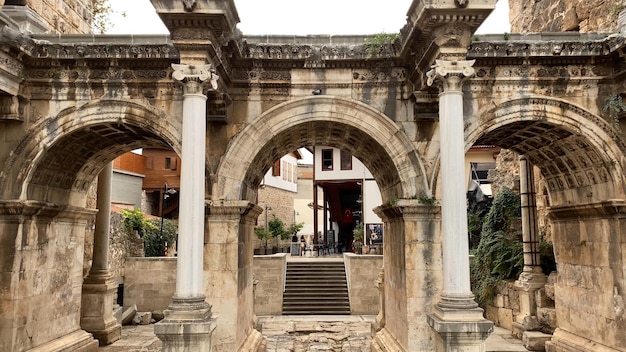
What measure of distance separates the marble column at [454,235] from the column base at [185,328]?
349 cm

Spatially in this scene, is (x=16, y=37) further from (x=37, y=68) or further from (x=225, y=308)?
(x=225, y=308)

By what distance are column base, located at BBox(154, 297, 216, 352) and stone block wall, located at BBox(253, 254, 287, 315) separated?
34.3 ft

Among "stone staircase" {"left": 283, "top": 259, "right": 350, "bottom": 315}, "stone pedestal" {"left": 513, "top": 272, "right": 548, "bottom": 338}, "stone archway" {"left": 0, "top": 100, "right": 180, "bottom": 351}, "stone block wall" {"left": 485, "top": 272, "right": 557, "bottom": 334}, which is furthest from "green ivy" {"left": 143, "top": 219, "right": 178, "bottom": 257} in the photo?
"stone pedestal" {"left": 513, "top": 272, "right": 548, "bottom": 338}

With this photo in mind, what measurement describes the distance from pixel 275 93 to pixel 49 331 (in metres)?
6.76

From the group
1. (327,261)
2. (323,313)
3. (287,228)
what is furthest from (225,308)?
(287,228)

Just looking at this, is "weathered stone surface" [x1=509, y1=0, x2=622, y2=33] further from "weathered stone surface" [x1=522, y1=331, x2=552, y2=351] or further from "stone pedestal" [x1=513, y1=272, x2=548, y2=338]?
"weathered stone surface" [x1=522, y1=331, x2=552, y2=351]

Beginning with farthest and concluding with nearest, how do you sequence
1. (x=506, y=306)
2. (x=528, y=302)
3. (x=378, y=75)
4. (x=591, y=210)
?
(x=506, y=306), (x=528, y=302), (x=591, y=210), (x=378, y=75)

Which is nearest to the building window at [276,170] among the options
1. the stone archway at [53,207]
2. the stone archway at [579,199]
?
the stone archway at [53,207]

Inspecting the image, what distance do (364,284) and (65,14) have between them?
42.8ft

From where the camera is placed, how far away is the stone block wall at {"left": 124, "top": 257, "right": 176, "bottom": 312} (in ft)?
54.1

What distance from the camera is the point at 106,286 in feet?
41.1

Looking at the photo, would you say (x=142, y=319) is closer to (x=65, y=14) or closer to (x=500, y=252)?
(x=65, y=14)

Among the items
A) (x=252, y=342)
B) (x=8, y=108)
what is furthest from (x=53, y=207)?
(x=252, y=342)

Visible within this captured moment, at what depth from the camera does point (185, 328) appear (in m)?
7.06
